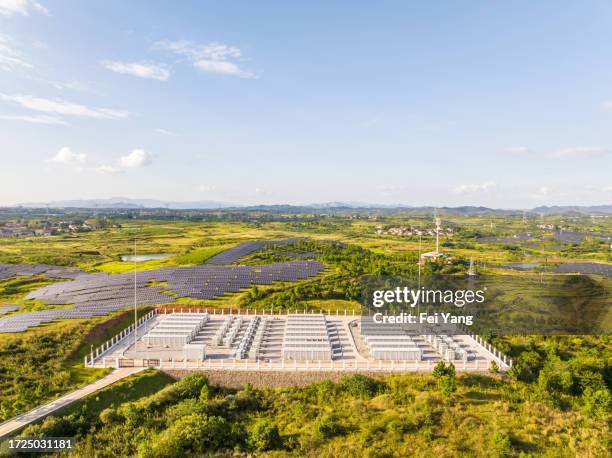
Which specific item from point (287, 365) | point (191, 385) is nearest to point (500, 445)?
point (287, 365)

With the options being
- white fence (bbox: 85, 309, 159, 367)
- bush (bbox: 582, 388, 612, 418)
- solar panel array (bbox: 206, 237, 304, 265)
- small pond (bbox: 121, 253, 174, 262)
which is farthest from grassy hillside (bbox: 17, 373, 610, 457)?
small pond (bbox: 121, 253, 174, 262)

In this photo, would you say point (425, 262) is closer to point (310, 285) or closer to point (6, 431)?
point (310, 285)

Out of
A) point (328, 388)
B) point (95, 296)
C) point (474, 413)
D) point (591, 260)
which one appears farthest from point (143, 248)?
point (591, 260)

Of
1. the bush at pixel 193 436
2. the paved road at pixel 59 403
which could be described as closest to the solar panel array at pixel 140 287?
the paved road at pixel 59 403

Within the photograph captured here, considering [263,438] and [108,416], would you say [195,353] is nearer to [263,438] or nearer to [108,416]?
[108,416]

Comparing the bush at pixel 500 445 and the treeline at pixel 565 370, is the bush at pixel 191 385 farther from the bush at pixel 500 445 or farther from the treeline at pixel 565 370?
the treeline at pixel 565 370
